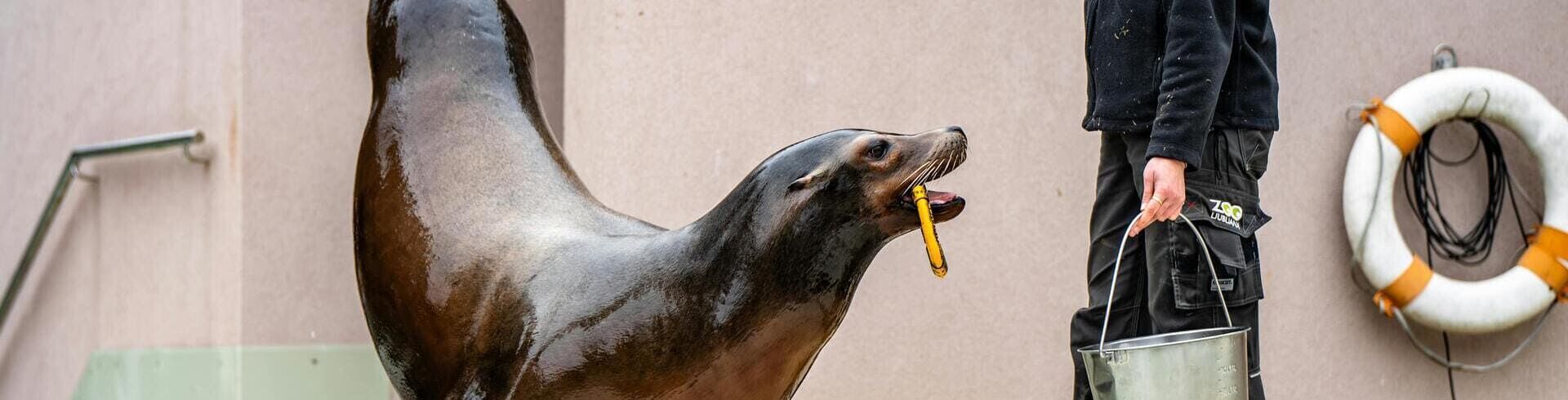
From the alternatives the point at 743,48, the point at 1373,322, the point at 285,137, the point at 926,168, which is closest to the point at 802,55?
the point at 743,48

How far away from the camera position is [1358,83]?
175 inches

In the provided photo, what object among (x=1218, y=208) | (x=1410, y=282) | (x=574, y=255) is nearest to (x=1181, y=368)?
(x=1218, y=208)

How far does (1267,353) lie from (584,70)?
235 centimetres

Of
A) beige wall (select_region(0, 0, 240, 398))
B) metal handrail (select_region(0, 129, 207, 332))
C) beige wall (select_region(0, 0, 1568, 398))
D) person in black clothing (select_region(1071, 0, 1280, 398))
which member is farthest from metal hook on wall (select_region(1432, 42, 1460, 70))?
metal handrail (select_region(0, 129, 207, 332))

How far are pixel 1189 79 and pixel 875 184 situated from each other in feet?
2.85

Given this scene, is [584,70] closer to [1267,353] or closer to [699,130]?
[699,130]

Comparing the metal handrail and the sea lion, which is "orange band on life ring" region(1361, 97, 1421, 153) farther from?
the metal handrail

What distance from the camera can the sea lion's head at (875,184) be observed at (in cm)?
198

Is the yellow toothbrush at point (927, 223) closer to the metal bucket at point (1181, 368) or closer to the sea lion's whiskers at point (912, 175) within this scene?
the sea lion's whiskers at point (912, 175)

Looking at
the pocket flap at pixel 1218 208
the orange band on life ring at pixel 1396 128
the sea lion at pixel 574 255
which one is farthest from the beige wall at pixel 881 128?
the sea lion at pixel 574 255

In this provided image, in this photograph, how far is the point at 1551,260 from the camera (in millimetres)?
4242

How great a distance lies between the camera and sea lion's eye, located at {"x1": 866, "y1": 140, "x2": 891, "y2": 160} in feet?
6.56

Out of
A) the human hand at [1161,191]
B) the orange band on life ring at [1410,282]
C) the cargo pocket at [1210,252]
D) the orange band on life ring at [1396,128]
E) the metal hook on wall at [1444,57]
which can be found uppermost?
the metal hook on wall at [1444,57]

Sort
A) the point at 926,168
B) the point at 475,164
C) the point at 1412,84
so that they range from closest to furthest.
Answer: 1. the point at 926,168
2. the point at 475,164
3. the point at 1412,84
